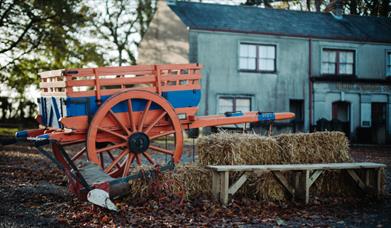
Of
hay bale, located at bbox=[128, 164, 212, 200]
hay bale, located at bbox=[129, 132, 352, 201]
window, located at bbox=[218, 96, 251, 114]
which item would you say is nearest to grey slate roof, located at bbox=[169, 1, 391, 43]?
window, located at bbox=[218, 96, 251, 114]

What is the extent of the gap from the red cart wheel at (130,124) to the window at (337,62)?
54.1 ft

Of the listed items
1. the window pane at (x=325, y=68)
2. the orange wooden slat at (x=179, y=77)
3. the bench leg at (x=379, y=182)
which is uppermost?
the window pane at (x=325, y=68)

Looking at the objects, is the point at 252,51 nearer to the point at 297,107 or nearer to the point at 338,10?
the point at 297,107

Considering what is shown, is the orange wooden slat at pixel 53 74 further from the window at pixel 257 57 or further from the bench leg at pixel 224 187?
the window at pixel 257 57

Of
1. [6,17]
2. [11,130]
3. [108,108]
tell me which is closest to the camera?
[108,108]

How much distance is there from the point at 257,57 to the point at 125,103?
14842mm

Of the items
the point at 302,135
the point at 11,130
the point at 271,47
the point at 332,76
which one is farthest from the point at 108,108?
the point at 11,130

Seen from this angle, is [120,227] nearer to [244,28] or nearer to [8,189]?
[8,189]

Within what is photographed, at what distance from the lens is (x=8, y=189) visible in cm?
856

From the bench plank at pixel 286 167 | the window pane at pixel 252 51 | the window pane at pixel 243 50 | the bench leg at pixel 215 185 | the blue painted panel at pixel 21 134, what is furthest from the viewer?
the window pane at pixel 252 51

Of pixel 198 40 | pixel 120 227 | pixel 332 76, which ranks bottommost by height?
pixel 120 227

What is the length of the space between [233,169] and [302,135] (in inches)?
69.6

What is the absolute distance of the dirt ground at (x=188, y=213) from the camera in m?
6.19

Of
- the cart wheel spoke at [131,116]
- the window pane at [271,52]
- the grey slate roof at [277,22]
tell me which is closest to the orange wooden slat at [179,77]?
the cart wheel spoke at [131,116]
